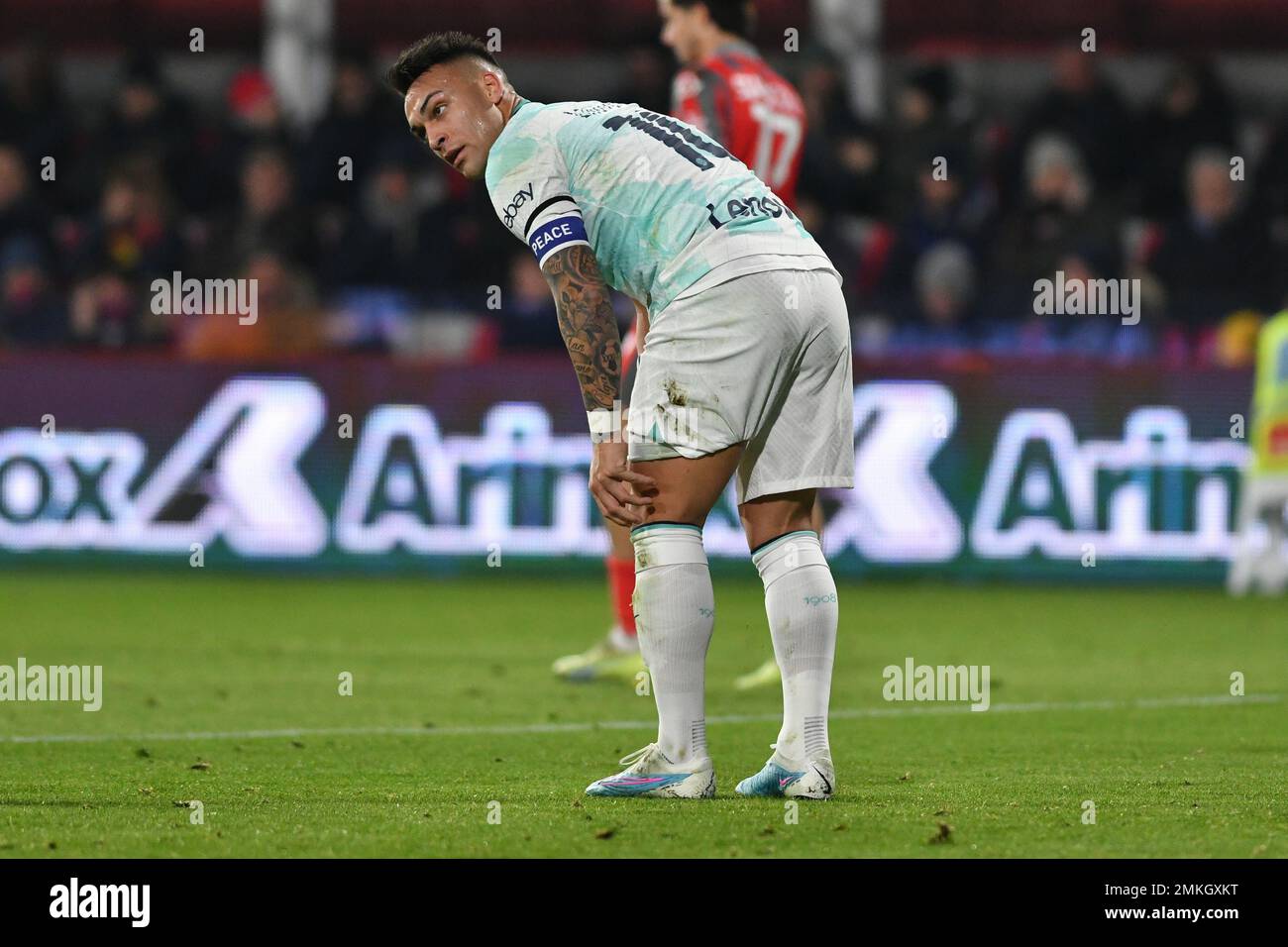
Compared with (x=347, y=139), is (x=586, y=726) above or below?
below

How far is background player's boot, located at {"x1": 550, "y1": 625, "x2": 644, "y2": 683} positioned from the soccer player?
291 centimetres

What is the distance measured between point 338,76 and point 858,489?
5883 mm

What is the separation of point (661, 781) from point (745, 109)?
140 inches

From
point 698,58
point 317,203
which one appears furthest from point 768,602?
point 317,203

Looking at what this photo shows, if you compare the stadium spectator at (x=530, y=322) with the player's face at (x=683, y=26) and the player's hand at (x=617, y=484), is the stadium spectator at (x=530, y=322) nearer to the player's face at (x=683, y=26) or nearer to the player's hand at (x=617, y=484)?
the player's face at (x=683, y=26)

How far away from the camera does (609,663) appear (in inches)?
334

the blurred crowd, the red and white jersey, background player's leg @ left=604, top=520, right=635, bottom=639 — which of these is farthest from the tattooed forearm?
the blurred crowd

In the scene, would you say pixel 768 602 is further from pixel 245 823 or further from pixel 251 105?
pixel 251 105

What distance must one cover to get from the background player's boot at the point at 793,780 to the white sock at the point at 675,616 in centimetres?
24

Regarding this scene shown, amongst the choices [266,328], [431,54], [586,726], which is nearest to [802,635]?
[431,54]

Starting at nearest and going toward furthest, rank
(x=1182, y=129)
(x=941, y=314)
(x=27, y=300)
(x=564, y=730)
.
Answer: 1. (x=564, y=730)
2. (x=941, y=314)
3. (x=27, y=300)
4. (x=1182, y=129)

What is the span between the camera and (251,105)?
16.2 metres

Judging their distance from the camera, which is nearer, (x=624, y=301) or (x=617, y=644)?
(x=617, y=644)
